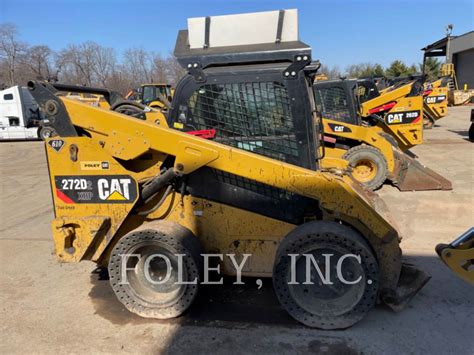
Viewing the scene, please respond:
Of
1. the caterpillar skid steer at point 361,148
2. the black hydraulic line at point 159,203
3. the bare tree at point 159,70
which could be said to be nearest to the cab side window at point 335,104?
the caterpillar skid steer at point 361,148

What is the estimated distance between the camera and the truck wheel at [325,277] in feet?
10.0

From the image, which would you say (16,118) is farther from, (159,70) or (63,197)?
(159,70)

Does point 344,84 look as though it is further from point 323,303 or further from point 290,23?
point 323,303

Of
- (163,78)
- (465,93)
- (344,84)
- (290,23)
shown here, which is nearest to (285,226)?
(290,23)

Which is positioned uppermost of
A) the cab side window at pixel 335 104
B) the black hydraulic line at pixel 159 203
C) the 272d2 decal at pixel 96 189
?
the cab side window at pixel 335 104

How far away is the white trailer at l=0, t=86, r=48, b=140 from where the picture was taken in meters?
17.3

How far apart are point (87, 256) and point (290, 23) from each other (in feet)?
8.58

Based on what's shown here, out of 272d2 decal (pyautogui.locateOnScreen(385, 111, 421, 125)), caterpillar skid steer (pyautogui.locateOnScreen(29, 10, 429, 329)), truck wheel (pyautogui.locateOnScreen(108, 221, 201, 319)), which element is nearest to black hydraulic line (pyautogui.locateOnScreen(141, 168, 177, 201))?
caterpillar skid steer (pyautogui.locateOnScreen(29, 10, 429, 329))

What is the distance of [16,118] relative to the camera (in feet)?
57.6

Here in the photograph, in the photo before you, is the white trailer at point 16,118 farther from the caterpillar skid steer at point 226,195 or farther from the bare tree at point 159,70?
the bare tree at point 159,70

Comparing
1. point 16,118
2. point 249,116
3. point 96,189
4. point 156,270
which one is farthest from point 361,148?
point 16,118

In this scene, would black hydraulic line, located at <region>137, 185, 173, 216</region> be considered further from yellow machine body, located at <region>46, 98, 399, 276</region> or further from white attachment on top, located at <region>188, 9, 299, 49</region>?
white attachment on top, located at <region>188, 9, 299, 49</region>

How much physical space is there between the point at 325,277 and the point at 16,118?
17.9 m

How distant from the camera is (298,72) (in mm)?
3213
